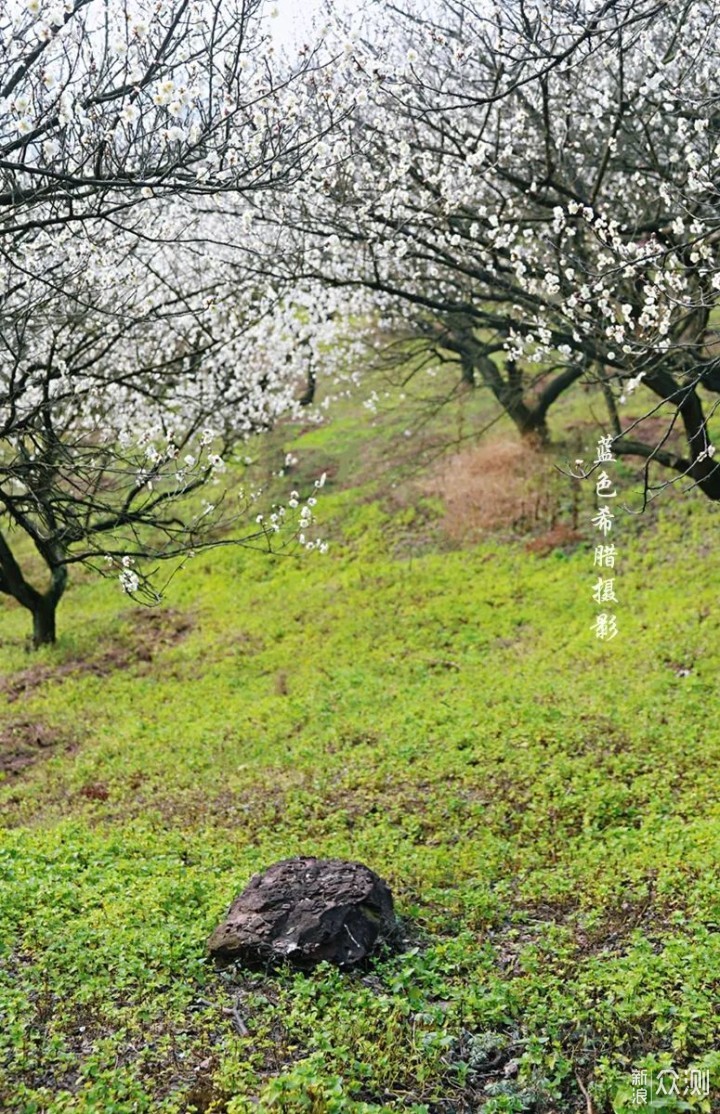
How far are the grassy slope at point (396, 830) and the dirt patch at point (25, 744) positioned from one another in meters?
0.17

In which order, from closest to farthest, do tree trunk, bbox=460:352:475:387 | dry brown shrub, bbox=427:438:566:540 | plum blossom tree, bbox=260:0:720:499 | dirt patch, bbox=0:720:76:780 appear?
1. plum blossom tree, bbox=260:0:720:499
2. dirt patch, bbox=0:720:76:780
3. dry brown shrub, bbox=427:438:566:540
4. tree trunk, bbox=460:352:475:387

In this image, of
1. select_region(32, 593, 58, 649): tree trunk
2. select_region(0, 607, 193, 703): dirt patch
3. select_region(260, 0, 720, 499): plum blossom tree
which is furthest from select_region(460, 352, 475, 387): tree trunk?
select_region(32, 593, 58, 649): tree trunk

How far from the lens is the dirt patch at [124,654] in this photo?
16312 millimetres

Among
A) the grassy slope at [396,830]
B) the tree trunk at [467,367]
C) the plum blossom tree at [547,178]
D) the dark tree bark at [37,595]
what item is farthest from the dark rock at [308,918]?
the tree trunk at [467,367]

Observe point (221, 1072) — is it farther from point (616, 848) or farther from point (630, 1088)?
point (616, 848)

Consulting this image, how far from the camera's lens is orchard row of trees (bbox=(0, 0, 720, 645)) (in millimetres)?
6578

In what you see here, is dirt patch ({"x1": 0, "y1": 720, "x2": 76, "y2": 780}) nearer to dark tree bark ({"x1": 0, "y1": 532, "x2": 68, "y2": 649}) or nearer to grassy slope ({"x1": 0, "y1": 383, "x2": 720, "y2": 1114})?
grassy slope ({"x1": 0, "y1": 383, "x2": 720, "y2": 1114})

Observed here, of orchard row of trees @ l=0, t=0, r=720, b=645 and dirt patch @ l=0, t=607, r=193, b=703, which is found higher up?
orchard row of trees @ l=0, t=0, r=720, b=645

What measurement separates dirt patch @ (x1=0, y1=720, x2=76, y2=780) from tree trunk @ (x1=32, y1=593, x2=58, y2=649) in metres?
3.73

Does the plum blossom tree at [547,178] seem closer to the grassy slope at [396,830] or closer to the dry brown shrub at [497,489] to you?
the grassy slope at [396,830]

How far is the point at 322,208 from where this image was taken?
515 inches

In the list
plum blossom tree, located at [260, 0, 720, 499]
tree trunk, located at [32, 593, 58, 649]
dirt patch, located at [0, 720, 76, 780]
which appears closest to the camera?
plum blossom tree, located at [260, 0, 720, 499]

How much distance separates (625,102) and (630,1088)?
10205 mm

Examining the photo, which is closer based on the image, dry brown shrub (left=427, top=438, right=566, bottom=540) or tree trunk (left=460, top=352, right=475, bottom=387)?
dry brown shrub (left=427, top=438, right=566, bottom=540)
